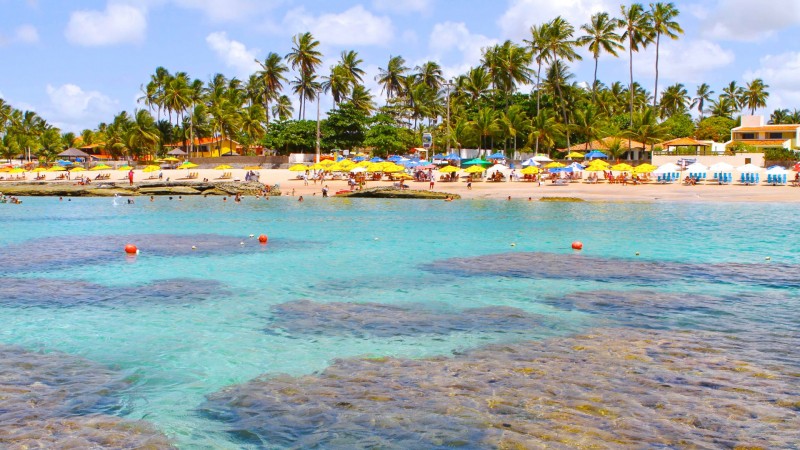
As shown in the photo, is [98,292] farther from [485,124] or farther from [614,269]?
[485,124]

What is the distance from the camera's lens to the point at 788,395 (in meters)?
7.84

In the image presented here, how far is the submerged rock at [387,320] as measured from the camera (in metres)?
11.3

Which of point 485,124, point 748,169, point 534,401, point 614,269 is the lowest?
point 534,401

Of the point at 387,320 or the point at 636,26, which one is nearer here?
the point at 387,320

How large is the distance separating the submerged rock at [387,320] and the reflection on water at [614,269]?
4343 mm

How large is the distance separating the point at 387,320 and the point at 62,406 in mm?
5692

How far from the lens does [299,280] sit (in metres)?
16.4

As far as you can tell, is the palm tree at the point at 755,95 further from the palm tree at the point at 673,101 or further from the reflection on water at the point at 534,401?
the reflection on water at the point at 534,401

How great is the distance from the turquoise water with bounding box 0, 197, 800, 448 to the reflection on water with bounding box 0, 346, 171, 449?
0.91 ft

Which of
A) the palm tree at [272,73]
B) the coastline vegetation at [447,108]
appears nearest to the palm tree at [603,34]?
the coastline vegetation at [447,108]

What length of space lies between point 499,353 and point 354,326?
115 inches

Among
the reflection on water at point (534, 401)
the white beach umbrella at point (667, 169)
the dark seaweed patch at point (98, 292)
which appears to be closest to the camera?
the reflection on water at point (534, 401)

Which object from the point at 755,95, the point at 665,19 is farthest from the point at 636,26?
the point at 755,95

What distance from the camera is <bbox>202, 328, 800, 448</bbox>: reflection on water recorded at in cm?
675
